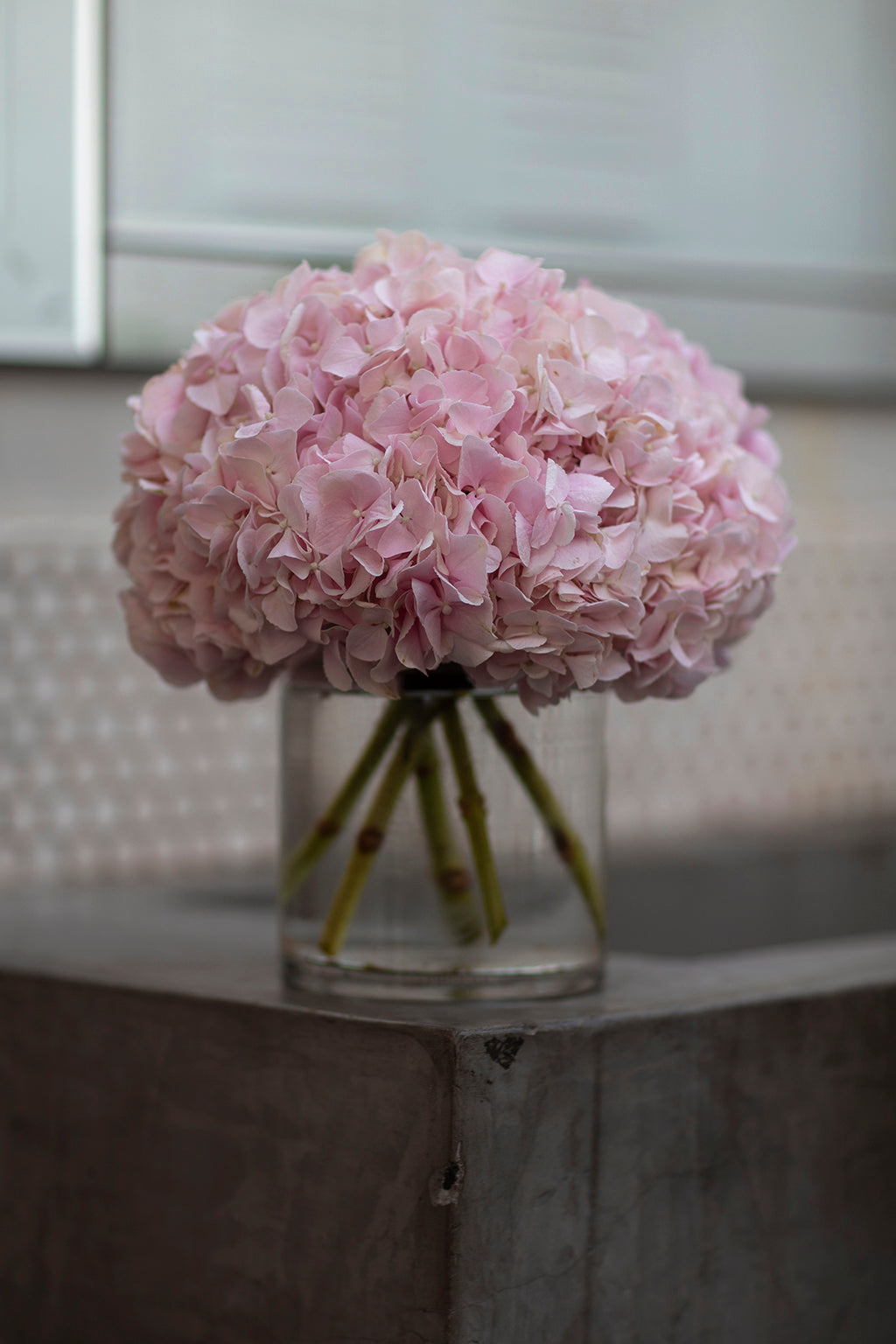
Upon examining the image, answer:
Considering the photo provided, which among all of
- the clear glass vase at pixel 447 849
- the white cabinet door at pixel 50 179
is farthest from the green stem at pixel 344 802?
the white cabinet door at pixel 50 179

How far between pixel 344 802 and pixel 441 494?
200mm

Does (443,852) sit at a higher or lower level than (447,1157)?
higher

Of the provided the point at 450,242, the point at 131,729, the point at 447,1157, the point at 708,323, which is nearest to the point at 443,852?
the point at 447,1157

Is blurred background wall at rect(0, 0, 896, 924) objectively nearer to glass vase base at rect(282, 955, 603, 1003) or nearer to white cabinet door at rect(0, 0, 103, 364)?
white cabinet door at rect(0, 0, 103, 364)

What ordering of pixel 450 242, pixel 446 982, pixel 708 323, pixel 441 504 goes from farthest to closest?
pixel 708 323
pixel 450 242
pixel 446 982
pixel 441 504

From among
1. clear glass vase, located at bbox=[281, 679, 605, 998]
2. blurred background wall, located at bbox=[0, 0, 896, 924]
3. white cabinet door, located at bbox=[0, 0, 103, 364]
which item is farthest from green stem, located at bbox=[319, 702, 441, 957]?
white cabinet door, located at bbox=[0, 0, 103, 364]

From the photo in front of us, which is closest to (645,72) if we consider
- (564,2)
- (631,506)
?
(564,2)

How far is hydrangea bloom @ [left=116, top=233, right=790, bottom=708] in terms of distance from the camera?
0.71 meters

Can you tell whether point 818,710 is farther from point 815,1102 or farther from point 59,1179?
point 59,1179

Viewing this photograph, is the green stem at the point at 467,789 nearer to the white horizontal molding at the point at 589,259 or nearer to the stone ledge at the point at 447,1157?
the stone ledge at the point at 447,1157

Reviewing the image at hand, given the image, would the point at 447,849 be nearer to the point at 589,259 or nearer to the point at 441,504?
the point at 441,504

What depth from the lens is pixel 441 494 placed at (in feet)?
2.33

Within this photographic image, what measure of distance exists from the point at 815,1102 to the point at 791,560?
100cm

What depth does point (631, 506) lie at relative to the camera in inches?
29.3
